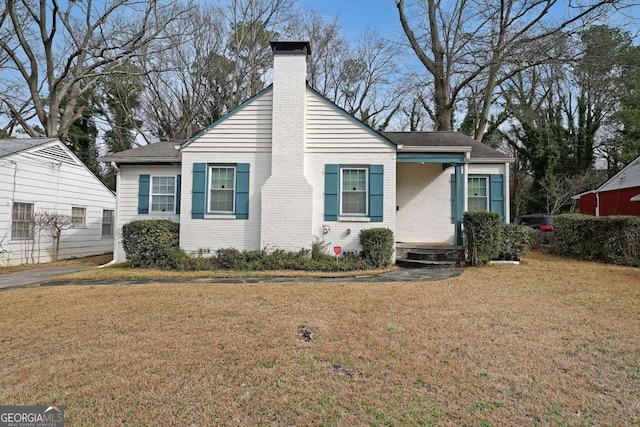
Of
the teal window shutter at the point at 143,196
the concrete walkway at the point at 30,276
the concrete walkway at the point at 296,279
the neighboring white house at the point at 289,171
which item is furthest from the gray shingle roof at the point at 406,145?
the concrete walkway at the point at 296,279

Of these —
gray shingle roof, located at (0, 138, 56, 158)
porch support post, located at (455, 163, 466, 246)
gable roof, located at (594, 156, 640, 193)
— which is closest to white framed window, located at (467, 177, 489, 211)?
porch support post, located at (455, 163, 466, 246)

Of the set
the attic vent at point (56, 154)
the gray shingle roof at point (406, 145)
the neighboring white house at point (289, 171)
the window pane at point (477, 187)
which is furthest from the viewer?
the attic vent at point (56, 154)

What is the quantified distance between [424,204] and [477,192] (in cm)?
189

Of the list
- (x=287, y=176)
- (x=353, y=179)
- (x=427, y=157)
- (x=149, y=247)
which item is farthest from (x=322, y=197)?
(x=149, y=247)

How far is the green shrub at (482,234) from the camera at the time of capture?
9.31 metres

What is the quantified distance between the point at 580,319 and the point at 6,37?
1083 inches

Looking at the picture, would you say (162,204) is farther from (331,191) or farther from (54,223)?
(331,191)

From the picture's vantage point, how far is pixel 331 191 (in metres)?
10.3

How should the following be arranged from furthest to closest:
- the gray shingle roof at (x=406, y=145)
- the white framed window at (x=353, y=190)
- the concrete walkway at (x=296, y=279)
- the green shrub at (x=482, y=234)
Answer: the gray shingle roof at (x=406, y=145)
the white framed window at (x=353, y=190)
the green shrub at (x=482, y=234)
the concrete walkway at (x=296, y=279)

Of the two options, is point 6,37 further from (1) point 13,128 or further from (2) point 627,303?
(2) point 627,303

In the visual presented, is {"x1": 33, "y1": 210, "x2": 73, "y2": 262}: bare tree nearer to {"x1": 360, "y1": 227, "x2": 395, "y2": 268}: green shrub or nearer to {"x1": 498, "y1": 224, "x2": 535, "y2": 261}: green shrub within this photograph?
{"x1": 360, "y1": 227, "x2": 395, "y2": 268}: green shrub

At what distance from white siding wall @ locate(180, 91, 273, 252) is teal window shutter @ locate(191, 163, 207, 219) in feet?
0.42

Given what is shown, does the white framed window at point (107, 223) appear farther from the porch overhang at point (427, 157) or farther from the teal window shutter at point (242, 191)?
the porch overhang at point (427, 157)

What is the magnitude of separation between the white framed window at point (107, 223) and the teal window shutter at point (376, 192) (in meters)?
12.3
